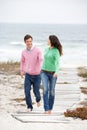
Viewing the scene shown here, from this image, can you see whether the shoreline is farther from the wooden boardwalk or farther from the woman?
the woman

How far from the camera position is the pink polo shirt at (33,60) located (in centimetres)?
1009

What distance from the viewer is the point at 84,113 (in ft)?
30.4

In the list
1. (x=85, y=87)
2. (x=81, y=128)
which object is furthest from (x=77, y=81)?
(x=81, y=128)

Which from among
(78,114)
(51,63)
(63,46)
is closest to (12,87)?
(51,63)

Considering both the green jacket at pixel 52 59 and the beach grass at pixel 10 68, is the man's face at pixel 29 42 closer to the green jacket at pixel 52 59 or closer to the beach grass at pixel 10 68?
the green jacket at pixel 52 59

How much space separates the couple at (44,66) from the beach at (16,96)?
800mm

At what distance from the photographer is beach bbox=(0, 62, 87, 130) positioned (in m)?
8.30

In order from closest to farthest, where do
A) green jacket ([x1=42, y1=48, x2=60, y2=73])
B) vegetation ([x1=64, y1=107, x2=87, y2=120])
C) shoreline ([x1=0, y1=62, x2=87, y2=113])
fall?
A: vegetation ([x1=64, y1=107, x2=87, y2=120]), green jacket ([x1=42, y1=48, x2=60, y2=73]), shoreline ([x1=0, y1=62, x2=87, y2=113])

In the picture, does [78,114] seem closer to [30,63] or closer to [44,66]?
[44,66]

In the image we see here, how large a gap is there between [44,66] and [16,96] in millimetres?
4053

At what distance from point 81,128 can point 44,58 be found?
2.08m

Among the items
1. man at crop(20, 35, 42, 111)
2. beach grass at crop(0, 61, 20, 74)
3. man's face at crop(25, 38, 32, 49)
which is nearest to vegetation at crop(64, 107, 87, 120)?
man at crop(20, 35, 42, 111)

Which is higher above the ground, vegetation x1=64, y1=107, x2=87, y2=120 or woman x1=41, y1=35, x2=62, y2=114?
woman x1=41, y1=35, x2=62, y2=114

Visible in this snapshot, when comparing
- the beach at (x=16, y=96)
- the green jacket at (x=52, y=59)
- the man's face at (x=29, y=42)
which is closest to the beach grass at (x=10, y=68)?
the beach at (x=16, y=96)
